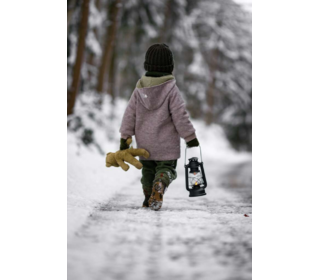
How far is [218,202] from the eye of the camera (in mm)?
4742

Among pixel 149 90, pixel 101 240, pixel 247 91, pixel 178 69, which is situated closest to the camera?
pixel 101 240

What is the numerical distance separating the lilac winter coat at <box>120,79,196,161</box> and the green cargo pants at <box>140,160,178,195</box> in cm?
8

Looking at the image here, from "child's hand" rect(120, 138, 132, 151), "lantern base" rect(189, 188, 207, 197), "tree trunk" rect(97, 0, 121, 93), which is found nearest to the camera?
"lantern base" rect(189, 188, 207, 197)

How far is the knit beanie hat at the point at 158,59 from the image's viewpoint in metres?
4.19

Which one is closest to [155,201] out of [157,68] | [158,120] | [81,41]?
[158,120]

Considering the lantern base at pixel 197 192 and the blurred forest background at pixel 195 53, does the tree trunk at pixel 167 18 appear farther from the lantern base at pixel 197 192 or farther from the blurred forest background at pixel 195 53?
the lantern base at pixel 197 192

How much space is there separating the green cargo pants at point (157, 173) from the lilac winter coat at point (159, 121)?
0.26ft

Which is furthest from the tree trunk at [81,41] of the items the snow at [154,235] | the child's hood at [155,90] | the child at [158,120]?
Answer: the child's hood at [155,90]

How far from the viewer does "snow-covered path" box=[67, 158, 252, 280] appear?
2.22m

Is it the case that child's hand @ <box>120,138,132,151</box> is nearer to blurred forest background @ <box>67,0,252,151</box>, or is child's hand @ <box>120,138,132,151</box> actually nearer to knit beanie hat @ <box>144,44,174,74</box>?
knit beanie hat @ <box>144,44,174,74</box>

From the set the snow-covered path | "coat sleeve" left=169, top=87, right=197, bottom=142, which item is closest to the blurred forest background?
"coat sleeve" left=169, top=87, right=197, bottom=142
